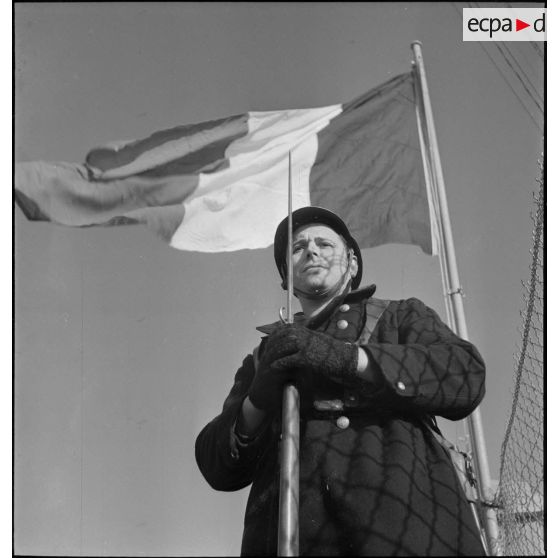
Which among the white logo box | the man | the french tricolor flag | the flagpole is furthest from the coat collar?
the french tricolor flag

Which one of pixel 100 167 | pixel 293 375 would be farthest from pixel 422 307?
pixel 100 167

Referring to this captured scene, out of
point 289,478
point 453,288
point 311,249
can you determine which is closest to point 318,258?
point 311,249

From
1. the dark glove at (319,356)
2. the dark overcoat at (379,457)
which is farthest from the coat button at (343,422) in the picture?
the dark glove at (319,356)

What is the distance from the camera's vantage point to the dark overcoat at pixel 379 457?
1638 millimetres

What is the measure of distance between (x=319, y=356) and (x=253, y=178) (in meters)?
2.67

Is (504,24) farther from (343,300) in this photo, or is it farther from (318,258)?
(343,300)

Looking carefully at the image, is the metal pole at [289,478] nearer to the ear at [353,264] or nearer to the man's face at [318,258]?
the man's face at [318,258]

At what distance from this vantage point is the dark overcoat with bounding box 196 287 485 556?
1638mm

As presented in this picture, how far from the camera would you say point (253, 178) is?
4.25 metres

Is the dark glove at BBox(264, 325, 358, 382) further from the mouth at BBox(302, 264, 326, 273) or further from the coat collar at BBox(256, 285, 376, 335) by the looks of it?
the mouth at BBox(302, 264, 326, 273)

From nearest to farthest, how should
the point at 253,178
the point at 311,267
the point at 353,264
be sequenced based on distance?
the point at 311,267, the point at 353,264, the point at 253,178

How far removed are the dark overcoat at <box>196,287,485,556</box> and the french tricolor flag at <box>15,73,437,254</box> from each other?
6.76 ft

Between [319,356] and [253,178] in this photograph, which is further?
[253,178]
